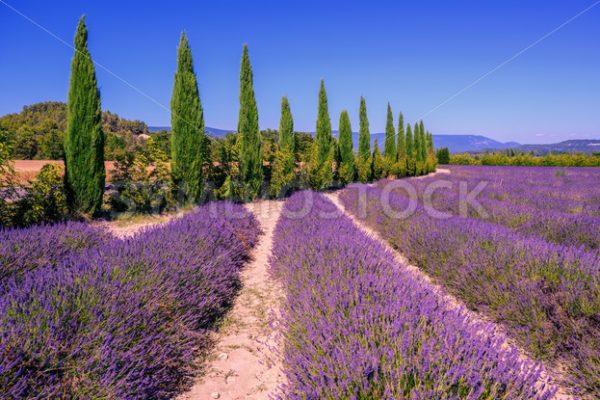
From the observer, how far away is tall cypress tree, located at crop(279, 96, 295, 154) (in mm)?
14656

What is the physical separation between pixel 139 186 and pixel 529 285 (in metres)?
8.97

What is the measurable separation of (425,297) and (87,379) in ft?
6.75

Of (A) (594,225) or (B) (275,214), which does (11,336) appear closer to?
(A) (594,225)

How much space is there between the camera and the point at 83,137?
25.8ft

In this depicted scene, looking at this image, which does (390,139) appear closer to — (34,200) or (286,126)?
(286,126)

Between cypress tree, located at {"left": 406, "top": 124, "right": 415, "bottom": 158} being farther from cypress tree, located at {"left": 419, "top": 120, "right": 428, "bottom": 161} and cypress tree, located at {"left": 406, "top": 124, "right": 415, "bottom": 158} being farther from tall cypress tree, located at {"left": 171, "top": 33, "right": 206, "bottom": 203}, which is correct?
tall cypress tree, located at {"left": 171, "top": 33, "right": 206, "bottom": 203}

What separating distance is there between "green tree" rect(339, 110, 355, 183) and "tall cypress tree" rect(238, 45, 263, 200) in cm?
738

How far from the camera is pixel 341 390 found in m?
1.44

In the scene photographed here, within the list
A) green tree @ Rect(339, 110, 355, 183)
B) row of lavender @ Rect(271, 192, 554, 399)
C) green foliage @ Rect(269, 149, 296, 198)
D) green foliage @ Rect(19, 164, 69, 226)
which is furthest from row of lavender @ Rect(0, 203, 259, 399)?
green tree @ Rect(339, 110, 355, 183)

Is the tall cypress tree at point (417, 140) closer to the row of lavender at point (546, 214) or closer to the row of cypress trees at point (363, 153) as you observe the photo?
the row of cypress trees at point (363, 153)

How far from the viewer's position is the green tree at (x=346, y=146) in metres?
18.4

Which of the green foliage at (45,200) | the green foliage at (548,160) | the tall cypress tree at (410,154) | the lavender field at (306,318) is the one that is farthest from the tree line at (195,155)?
the green foliage at (548,160)

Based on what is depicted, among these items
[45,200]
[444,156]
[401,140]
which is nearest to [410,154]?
[401,140]

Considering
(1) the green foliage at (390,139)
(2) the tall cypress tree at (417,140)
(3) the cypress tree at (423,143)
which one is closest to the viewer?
(1) the green foliage at (390,139)
